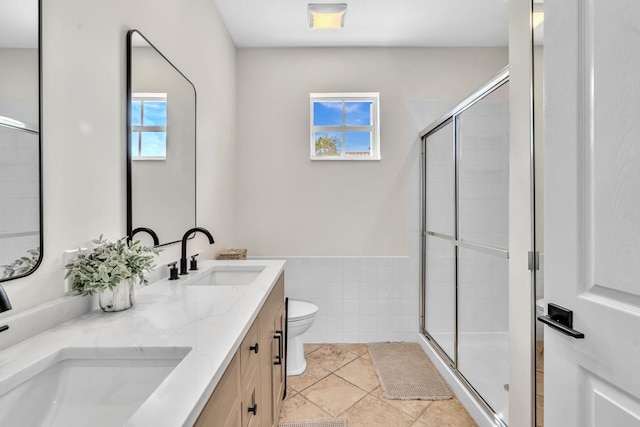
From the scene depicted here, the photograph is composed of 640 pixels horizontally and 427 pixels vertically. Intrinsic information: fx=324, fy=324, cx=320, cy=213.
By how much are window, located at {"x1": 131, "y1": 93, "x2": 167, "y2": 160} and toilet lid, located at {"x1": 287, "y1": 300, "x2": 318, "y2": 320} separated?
1277mm

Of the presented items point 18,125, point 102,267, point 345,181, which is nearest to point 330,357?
point 345,181

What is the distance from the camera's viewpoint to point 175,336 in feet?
2.76

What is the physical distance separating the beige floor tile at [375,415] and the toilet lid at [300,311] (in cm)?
62

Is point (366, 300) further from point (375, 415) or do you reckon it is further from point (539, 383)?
point (539, 383)

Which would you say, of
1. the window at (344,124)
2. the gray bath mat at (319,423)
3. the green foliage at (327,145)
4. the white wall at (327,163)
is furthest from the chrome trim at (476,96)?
the gray bath mat at (319,423)

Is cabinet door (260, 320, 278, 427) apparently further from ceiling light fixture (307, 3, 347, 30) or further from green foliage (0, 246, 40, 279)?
ceiling light fixture (307, 3, 347, 30)

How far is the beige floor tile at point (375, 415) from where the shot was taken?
1817mm

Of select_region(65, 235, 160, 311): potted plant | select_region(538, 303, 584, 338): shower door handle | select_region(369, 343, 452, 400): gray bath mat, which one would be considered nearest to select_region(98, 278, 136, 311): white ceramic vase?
select_region(65, 235, 160, 311): potted plant

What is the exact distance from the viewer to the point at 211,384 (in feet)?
2.12

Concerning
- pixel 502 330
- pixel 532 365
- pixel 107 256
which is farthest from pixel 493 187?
pixel 107 256

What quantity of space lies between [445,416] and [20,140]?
7.51 feet

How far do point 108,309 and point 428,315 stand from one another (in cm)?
241

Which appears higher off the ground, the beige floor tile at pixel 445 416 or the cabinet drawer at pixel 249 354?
the cabinet drawer at pixel 249 354

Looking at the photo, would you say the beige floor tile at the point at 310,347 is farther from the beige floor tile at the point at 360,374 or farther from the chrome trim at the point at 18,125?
the chrome trim at the point at 18,125
